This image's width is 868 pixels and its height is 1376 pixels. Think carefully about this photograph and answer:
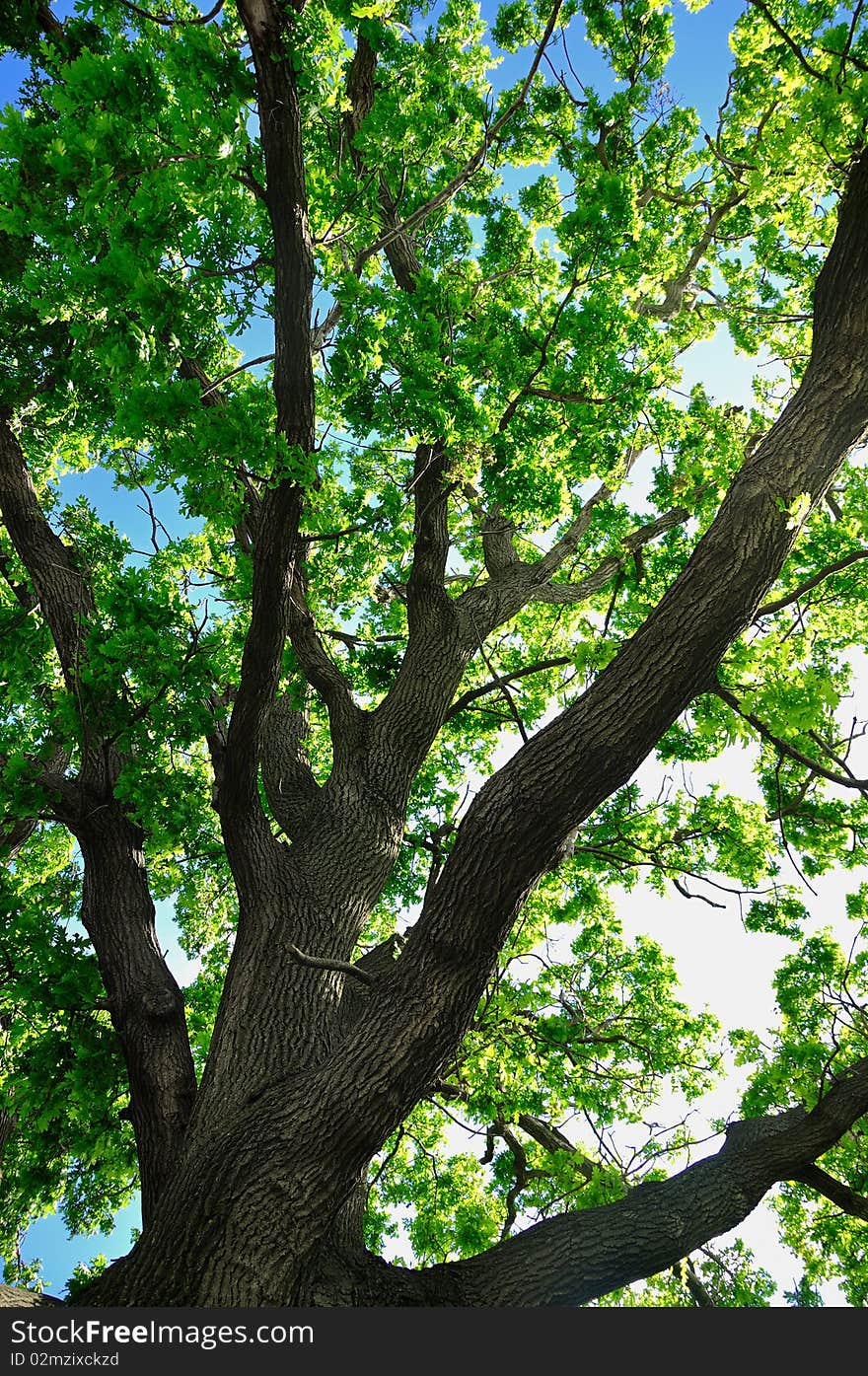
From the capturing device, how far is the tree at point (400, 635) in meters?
3.21

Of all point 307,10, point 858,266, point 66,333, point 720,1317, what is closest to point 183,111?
point 307,10

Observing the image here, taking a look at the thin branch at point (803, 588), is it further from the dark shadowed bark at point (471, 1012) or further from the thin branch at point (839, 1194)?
the thin branch at point (839, 1194)

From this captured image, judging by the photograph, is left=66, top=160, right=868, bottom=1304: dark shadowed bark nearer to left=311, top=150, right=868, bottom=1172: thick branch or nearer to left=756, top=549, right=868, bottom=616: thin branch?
left=311, top=150, right=868, bottom=1172: thick branch

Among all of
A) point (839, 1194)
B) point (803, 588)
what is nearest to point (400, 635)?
point (803, 588)

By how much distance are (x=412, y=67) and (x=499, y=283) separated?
2186 mm

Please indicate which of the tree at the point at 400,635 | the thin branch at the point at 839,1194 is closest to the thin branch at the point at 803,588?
the tree at the point at 400,635

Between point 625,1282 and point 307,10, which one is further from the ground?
point 307,10

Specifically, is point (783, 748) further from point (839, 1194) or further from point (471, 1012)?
point (839, 1194)

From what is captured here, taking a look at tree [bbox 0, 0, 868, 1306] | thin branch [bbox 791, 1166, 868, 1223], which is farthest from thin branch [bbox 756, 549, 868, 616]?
thin branch [bbox 791, 1166, 868, 1223]

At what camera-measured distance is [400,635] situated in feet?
21.6

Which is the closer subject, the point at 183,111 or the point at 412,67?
the point at 183,111

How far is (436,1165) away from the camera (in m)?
7.35

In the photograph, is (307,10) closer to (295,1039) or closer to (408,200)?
(408,200)

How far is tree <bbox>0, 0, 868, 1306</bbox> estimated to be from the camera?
10.5ft
